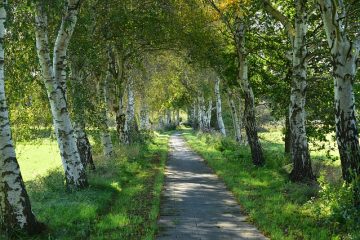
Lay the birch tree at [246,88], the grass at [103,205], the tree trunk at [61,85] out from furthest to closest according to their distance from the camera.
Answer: the birch tree at [246,88]
the tree trunk at [61,85]
the grass at [103,205]

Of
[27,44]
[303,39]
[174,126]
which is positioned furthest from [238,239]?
[174,126]

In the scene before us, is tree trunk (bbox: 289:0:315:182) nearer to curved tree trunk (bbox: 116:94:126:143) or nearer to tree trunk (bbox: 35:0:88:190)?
tree trunk (bbox: 35:0:88:190)

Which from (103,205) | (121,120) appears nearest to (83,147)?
(103,205)

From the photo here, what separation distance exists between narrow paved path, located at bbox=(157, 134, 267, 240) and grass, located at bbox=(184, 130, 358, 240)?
0.37m

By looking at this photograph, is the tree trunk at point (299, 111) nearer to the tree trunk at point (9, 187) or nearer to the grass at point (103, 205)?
the grass at point (103, 205)

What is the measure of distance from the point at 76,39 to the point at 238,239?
1130 centimetres

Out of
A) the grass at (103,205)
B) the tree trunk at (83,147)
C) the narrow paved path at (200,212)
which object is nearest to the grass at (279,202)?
the narrow paved path at (200,212)

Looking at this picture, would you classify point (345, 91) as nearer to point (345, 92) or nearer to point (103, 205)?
point (345, 92)

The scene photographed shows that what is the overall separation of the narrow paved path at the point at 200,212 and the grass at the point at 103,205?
1.34ft

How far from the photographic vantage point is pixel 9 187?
890 centimetres

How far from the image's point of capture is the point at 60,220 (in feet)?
33.6

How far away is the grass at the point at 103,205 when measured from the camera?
985 cm

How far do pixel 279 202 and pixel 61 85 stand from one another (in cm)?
777

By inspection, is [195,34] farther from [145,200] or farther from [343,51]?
[343,51]
